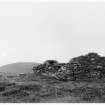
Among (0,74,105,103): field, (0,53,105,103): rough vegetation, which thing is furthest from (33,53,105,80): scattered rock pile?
(0,74,105,103): field

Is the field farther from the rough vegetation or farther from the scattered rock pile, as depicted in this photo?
the scattered rock pile

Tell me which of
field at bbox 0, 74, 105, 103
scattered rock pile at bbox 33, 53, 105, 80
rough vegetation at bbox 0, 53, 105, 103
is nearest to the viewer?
field at bbox 0, 74, 105, 103

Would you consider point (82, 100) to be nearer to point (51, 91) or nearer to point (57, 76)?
point (51, 91)

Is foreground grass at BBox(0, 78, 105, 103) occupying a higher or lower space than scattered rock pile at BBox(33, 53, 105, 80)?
lower

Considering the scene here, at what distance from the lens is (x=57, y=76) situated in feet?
93.6

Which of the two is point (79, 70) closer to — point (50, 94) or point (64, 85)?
point (64, 85)

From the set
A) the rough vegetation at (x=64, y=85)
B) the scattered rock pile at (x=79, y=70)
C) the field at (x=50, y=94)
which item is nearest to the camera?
the field at (x=50, y=94)

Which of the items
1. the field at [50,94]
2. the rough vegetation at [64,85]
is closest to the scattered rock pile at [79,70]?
the rough vegetation at [64,85]

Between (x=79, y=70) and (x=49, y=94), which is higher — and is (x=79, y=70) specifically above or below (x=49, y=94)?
above

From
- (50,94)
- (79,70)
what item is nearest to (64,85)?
(50,94)

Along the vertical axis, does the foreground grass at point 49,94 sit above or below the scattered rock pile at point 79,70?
below

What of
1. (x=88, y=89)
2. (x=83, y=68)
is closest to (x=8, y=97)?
(x=88, y=89)

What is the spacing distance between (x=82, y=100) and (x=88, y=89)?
3873mm

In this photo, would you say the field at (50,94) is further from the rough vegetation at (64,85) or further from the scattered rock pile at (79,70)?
the scattered rock pile at (79,70)
